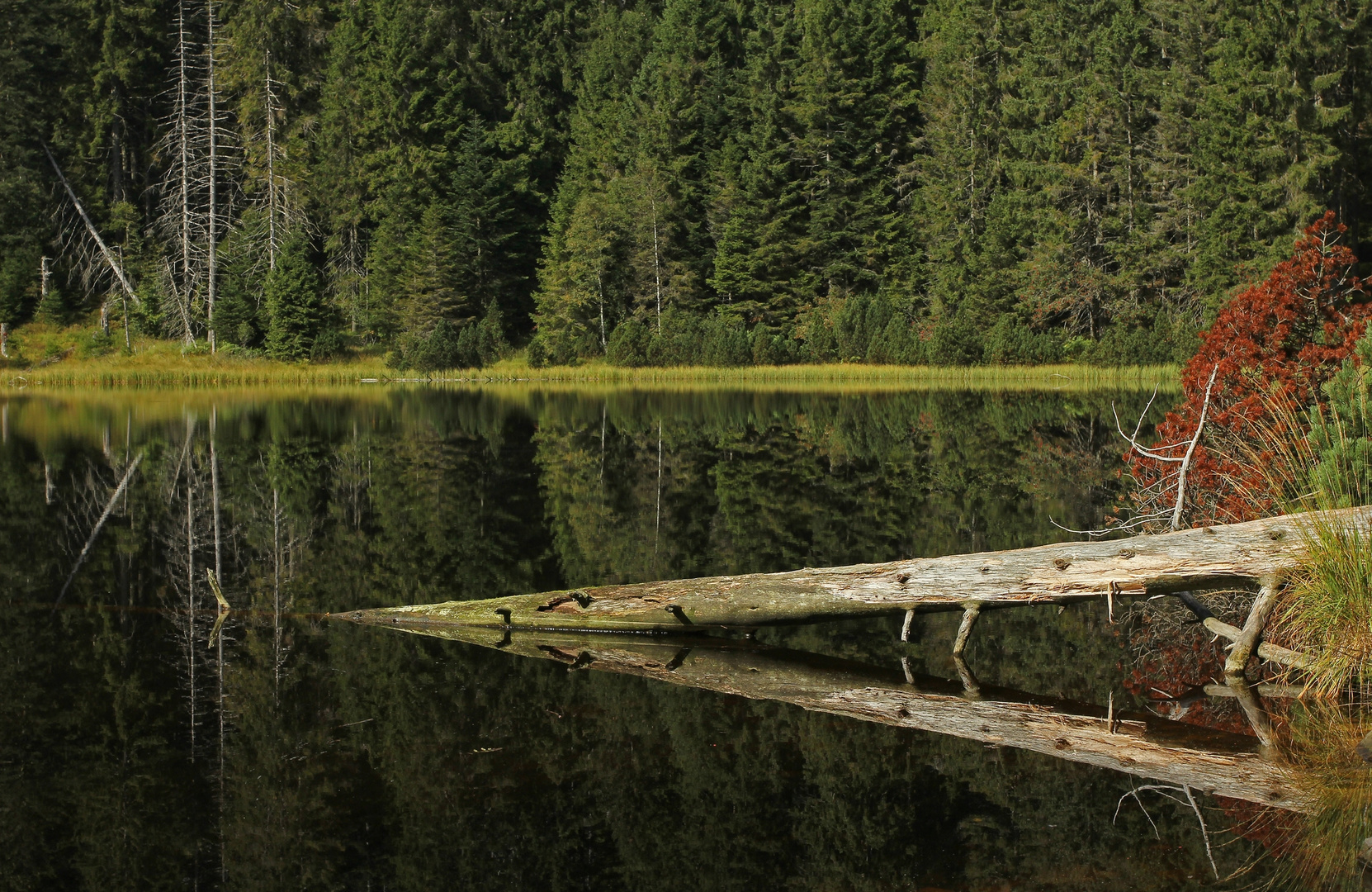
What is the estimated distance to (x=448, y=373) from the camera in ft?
169

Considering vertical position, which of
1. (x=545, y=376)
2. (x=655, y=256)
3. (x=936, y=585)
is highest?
(x=655, y=256)

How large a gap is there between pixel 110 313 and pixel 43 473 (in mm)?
40364

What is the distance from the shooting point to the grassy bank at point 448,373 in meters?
40.9

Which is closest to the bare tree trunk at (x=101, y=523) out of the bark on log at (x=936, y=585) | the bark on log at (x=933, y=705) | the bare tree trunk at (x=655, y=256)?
the bark on log at (x=936, y=585)

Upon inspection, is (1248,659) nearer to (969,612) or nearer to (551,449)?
(969,612)

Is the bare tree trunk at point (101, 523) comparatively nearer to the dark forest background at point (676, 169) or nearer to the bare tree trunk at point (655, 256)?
the dark forest background at point (676, 169)

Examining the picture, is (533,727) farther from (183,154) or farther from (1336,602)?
(183,154)

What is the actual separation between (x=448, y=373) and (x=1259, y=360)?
42999mm

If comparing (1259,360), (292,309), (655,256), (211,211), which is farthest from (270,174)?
(1259,360)

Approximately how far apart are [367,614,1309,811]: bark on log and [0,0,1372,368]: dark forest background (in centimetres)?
3480

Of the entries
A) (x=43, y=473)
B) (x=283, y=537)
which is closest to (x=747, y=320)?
(x=43, y=473)

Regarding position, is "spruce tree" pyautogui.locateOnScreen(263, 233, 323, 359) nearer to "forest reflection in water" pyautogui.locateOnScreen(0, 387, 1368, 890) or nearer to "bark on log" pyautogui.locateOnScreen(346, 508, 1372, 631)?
"forest reflection in water" pyautogui.locateOnScreen(0, 387, 1368, 890)

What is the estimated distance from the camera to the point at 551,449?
70.9 feet

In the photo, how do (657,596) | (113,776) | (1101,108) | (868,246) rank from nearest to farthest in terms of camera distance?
(113,776) < (657,596) < (1101,108) < (868,246)
